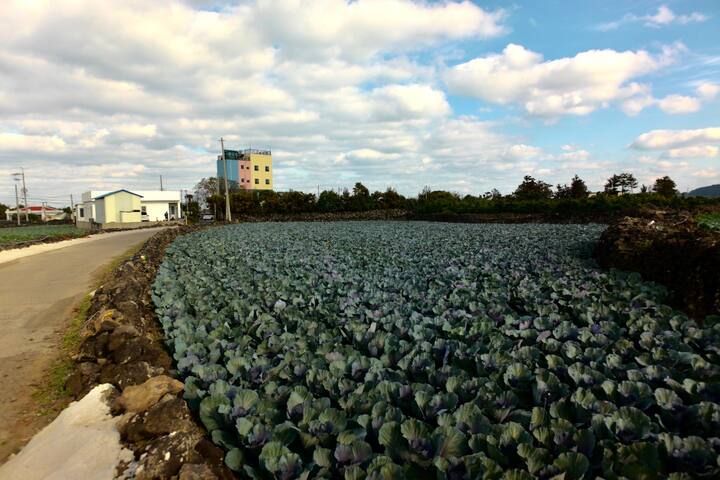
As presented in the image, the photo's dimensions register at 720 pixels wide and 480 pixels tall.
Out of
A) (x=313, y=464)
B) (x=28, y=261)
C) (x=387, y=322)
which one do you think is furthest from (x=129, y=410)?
(x=28, y=261)

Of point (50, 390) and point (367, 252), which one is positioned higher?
point (367, 252)

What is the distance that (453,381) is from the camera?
2922mm

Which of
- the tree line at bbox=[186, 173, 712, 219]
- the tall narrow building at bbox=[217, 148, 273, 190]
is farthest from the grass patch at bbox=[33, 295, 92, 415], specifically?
the tall narrow building at bbox=[217, 148, 273, 190]

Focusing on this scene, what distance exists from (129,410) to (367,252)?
812 cm

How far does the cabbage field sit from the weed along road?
138 cm

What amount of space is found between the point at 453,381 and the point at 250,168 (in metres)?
101

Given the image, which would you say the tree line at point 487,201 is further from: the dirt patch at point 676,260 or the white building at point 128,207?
the dirt patch at point 676,260

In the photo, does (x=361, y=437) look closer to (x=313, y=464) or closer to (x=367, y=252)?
(x=313, y=464)

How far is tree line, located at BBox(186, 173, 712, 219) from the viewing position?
25.9m

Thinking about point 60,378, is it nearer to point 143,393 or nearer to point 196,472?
point 143,393

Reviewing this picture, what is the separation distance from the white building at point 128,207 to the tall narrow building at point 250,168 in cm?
3377

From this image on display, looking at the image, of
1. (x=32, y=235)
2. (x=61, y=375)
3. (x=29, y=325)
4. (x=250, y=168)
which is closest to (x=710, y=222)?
(x=61, y=375)

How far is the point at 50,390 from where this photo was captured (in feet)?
14.9

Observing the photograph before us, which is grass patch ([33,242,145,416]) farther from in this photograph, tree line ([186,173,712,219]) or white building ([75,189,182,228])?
white building ([75,189,182,228])
